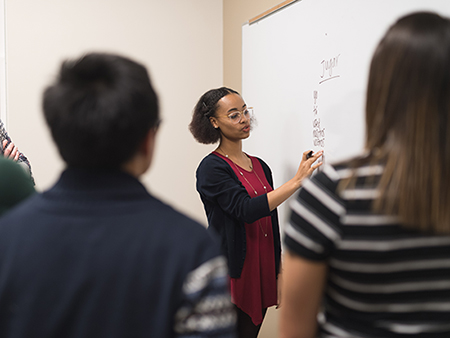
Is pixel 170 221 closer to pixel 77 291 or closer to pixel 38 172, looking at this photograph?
pixel 77 291

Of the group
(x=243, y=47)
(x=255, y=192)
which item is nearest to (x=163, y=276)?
(x=255, y=192)

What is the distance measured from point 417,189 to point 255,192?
4.35 ft

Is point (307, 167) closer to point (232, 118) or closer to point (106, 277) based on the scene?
point (232, 118)

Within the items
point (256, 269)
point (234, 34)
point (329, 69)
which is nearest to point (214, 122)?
point (329, 69)

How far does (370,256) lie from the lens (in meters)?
0.65

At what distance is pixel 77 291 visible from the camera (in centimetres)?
56

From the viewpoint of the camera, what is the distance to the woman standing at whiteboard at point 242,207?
1813mm

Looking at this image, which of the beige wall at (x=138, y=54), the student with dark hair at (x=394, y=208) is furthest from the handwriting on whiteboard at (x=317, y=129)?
the student with dark hair at (x=394, y=208)

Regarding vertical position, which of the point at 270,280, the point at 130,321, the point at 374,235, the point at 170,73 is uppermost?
the point at 170,73

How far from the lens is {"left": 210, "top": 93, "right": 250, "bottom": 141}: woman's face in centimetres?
200

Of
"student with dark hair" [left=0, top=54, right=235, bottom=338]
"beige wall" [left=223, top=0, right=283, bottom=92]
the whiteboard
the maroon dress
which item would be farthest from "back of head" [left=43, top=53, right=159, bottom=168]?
"beige wall" [left=223, top=0, right=283, bottom=92]

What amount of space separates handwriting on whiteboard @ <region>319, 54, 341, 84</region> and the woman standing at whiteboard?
35 centimetres

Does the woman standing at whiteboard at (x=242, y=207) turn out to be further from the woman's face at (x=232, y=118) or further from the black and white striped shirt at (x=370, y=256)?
the black and white striped shirt at (x=370, y=256)

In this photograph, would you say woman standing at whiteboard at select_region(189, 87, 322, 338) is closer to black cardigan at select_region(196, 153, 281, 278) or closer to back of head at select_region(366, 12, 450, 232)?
black cardigan at select_region(196, 153, 281, 278)
